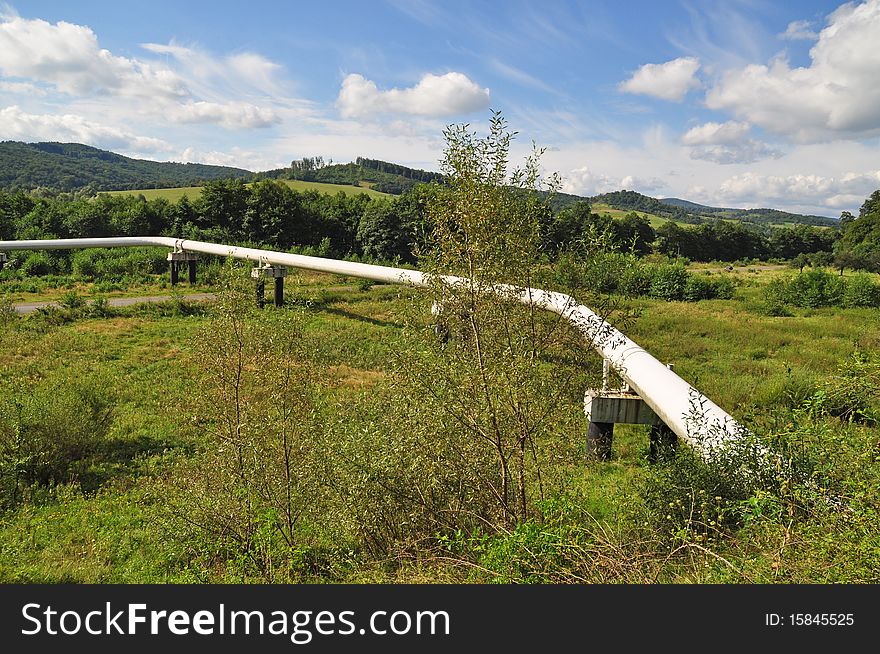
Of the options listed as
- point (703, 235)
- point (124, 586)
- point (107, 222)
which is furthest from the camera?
point (703, 235)

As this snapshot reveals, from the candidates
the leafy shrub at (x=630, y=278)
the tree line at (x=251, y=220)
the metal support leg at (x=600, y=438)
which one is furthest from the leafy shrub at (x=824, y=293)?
the leafy shrub at (x=630, y=278)

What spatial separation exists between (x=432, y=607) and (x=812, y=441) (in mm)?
5006

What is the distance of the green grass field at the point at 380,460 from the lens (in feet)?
18.3

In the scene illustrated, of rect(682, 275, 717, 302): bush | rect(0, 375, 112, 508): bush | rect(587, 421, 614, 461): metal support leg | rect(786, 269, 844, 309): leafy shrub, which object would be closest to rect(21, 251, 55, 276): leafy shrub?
rect(0, 375, 112, 508): bush

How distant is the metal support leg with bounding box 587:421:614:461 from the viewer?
11781mm

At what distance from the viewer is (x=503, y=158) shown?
6.32 metres

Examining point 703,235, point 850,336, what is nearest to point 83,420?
point 850,336

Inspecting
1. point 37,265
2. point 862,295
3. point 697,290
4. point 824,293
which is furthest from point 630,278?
point 37,265

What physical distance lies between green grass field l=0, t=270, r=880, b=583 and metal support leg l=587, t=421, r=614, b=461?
14.2 inches

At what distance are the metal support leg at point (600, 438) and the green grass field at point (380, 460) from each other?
0.36 metres

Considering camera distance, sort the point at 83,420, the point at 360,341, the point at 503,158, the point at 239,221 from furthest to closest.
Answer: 1. the point at 239,221
2. the point at 360,341
3. the point at 83,420
4. the point at 503,158

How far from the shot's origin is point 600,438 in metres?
11.9

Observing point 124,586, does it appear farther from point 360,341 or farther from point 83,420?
point 360,341

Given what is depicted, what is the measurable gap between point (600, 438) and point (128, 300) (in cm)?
2800
